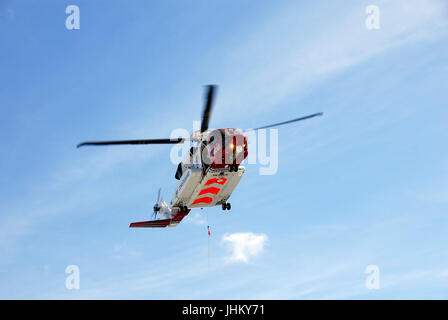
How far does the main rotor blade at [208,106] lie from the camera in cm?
3208

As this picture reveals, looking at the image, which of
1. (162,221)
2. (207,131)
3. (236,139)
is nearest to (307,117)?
(236,139)

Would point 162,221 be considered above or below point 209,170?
below

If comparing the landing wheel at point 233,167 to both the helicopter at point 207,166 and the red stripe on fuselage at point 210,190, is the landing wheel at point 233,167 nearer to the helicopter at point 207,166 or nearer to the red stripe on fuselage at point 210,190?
the helicopter at point 207,166

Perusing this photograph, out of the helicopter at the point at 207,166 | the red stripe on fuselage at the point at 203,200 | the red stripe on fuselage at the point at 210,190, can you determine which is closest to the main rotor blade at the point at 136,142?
the helicopter at the point at 207,166

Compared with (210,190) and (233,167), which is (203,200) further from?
(233,167)

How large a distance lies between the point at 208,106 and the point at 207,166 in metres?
9.30

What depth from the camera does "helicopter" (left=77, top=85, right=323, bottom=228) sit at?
38.8 metres

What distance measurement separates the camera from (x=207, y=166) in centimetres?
4194

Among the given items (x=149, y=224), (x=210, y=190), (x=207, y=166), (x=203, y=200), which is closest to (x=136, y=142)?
(x=207, y=166)
